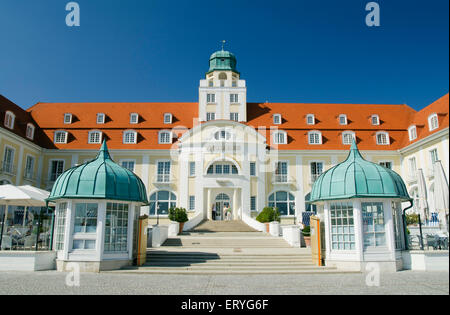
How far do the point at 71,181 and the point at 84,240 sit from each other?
2.23m

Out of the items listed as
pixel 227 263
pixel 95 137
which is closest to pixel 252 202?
pixel 95 137

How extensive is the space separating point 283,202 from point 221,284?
23112mm

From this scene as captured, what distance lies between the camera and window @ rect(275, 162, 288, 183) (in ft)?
109

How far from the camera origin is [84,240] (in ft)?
42.9

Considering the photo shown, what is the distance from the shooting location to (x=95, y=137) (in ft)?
113

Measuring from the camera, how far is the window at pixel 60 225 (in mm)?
13422

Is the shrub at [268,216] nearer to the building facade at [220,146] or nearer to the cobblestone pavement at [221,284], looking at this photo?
the building facade at [220,146]

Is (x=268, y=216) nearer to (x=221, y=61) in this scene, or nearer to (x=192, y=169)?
(x=192, y=169)

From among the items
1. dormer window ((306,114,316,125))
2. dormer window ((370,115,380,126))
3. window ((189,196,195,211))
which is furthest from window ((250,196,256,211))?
dormer window ((370,115,380,126))

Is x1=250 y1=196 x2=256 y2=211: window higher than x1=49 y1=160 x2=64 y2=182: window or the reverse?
the reverse

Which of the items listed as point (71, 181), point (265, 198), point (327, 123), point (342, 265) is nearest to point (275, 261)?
point (342, 265)

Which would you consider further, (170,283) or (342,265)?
(342,265)

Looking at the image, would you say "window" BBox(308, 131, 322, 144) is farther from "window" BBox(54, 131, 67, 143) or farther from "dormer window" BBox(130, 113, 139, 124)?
"window" BBox(54, 131, 67, 143)
